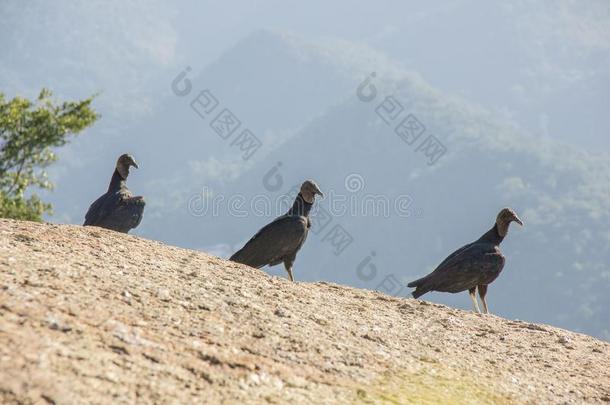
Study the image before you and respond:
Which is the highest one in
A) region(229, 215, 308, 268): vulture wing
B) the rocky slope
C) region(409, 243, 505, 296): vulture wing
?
region(409, 243, 505, 296): vulture wing

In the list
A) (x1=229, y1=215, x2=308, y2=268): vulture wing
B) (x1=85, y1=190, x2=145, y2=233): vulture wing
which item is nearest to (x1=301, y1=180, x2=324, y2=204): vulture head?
(x1=229, y1=215, x2=308, y2=268): vulture wing

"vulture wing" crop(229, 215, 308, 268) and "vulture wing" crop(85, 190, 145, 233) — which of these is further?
"vulture wing" crop(85, 190, 145, 233)

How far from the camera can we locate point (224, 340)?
7562mm

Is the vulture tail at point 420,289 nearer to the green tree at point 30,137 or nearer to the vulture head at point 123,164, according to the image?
the vulture head at point 123,164

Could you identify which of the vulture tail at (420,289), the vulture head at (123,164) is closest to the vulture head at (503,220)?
the vulture tail at (420,289)

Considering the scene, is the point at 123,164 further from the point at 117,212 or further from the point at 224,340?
the point at 224,340

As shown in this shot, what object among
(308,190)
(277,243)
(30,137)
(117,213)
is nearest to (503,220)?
(308,190)

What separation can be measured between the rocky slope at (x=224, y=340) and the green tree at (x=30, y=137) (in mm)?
13066

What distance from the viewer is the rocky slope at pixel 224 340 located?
20.8 feet

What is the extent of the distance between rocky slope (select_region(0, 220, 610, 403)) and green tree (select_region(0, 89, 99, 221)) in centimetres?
1307

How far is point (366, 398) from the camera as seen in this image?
7.02m

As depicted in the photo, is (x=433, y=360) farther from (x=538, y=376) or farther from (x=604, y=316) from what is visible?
(x=604, y=316)

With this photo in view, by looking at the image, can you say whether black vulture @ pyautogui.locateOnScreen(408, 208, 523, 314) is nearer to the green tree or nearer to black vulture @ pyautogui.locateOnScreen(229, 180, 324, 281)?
black vulture @ pyautogui.locateOnScreen(229, 180, 324, 281)

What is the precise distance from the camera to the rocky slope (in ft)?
20.8
